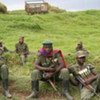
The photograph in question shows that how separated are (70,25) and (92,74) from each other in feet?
61.8

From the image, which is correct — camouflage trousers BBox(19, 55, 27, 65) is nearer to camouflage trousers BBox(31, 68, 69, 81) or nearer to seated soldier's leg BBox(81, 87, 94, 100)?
camouflage trousers BBox(31, 68, 69, 81)

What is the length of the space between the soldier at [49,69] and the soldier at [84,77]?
0.37 meters

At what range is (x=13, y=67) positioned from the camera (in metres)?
17.1

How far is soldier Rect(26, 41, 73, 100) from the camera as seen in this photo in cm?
1298

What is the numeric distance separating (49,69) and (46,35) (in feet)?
44.7

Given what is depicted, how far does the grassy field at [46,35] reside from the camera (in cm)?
1421

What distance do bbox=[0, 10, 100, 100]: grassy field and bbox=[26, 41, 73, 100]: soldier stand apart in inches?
15.1

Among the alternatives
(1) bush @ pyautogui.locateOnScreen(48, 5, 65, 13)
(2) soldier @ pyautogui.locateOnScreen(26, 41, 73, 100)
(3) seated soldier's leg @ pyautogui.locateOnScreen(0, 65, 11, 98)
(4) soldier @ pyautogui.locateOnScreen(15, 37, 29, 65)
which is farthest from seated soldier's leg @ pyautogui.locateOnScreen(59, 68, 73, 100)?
(1) bush @ pyautogui.locateOnScreen(48, 5, 65, 13)

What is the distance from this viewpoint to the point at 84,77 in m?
13.1

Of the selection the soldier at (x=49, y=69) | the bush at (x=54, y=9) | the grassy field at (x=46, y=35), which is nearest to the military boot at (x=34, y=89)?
the soldier at (x=49, y=69)

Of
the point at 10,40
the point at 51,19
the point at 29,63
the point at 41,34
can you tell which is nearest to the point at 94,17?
the point at 51,19

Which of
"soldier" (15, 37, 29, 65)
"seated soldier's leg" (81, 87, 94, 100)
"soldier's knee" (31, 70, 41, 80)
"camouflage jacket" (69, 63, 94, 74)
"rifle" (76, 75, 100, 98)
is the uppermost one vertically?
"camouflage jacket" (69, 63, 94, 74)

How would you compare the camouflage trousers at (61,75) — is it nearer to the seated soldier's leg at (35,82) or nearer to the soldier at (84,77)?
the seated soldier's leg at (35,82)

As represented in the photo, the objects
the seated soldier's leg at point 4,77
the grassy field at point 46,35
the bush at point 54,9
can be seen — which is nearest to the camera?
the seated soldier's leg at point 4,77
